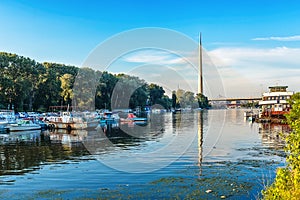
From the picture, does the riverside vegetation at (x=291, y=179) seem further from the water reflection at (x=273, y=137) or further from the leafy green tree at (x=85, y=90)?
the leafy green tree at (x=85, y=90)

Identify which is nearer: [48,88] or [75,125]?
[75,125]

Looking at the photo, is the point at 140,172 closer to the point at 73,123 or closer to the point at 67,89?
the point at 73,123

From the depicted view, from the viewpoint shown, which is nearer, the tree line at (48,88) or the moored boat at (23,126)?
the moored boat at (23,126)

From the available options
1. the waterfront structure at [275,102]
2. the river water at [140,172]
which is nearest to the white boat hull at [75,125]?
the river water at [140,172]

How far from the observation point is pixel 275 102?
Answer: 9356 cm

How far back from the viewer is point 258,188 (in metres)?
19.7

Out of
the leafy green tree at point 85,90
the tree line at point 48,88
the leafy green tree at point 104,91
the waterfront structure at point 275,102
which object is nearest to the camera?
the waterfront structure at point 275,102

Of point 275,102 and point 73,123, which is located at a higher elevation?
point 275,102

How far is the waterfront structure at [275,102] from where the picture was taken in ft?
290

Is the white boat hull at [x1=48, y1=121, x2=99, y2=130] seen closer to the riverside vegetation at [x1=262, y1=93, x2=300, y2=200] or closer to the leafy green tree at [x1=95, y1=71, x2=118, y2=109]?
the leafy green tree at [x1=95, y1=71, x2=118, y2=109]

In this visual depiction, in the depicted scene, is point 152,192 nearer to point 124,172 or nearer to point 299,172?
point 124,172

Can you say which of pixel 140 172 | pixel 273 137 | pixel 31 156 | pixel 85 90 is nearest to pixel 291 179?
pixel 140 172

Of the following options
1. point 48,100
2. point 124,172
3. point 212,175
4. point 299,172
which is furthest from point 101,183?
point 48,100

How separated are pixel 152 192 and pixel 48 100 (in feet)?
350
